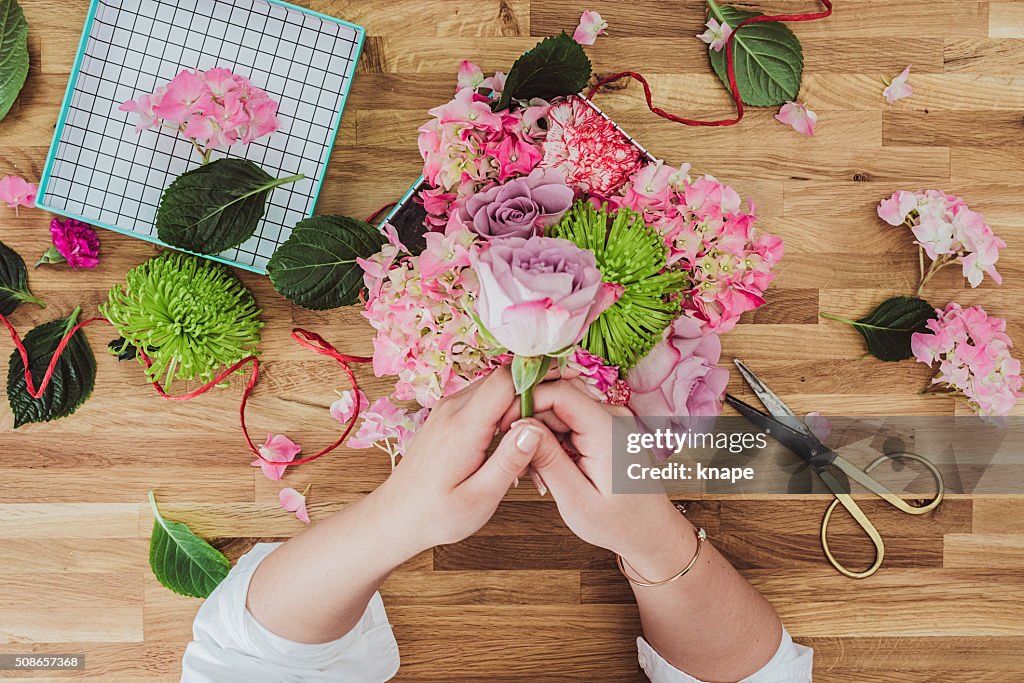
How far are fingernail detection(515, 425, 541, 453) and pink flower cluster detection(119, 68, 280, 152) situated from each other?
1.54ft

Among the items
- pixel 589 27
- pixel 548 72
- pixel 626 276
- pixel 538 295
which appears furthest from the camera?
pixel 589 27

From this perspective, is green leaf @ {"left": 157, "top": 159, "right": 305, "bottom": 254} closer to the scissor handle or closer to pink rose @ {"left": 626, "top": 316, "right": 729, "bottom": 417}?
pink rose @ {"left": 626, "top": 316, "right": 729, "bottom": 417}

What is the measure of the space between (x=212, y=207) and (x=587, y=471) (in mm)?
500

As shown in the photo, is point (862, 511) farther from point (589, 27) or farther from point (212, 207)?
point (212, 207)

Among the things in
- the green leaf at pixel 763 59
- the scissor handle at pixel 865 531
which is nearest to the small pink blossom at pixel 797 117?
the green leaf at pixel 763 59

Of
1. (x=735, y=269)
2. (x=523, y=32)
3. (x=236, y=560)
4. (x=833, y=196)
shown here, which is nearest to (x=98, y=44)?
(x=523, y=32)

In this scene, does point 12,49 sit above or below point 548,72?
below

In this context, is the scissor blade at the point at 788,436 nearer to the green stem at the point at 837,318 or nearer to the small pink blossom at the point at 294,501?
the green stem at the point at 837,318

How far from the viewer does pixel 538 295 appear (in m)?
0.50

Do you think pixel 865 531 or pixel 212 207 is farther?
pixel 865 531

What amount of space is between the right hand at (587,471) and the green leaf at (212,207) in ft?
1.28

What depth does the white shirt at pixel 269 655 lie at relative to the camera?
792 millimetres

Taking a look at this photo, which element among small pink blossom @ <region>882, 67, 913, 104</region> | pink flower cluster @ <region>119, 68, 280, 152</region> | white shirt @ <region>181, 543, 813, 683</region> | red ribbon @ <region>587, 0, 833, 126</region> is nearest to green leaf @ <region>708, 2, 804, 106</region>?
red ribbon @ <region>587, 0, 833, 126</region>

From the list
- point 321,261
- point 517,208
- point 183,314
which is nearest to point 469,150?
point 517,208
